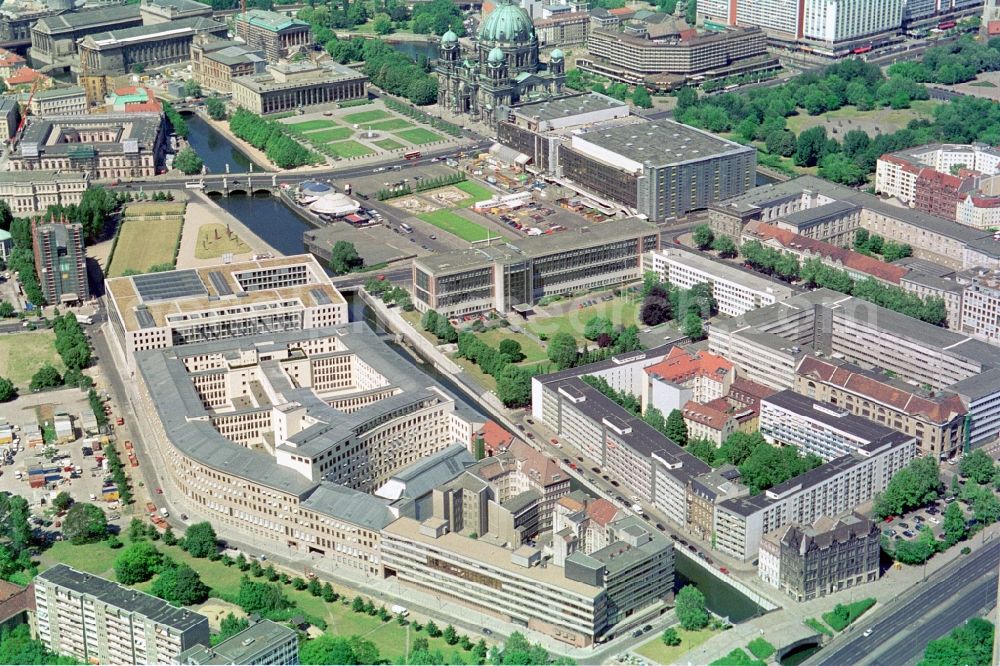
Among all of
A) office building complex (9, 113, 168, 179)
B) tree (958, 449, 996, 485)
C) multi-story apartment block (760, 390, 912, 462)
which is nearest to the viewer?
tree (958, 449, 996, 485)

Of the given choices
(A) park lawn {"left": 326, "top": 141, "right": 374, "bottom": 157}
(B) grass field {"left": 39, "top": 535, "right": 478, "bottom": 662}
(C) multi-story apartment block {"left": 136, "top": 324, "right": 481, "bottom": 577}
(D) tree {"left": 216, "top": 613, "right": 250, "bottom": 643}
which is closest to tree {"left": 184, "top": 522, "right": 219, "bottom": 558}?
(B) grass field {"left": 39, "top": 535, "right": 478, "bottom": 662}

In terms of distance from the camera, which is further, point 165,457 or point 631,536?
point 165,457

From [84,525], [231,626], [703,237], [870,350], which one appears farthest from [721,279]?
[231,626]

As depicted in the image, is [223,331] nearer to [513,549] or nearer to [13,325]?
[13,325]

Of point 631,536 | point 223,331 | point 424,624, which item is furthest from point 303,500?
point 223,331

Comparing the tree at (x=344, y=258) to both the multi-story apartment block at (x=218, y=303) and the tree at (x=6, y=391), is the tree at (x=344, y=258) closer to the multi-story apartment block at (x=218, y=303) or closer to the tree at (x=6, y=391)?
the multi-story apartment block at (x=218, y=303)

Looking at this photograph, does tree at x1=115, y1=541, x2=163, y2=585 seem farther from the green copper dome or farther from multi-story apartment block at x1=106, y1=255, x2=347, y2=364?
the green copper dome

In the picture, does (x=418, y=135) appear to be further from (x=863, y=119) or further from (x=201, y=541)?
(x=201, y=541)
